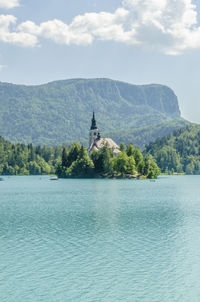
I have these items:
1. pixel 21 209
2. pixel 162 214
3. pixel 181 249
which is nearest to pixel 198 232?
pixel 181 249

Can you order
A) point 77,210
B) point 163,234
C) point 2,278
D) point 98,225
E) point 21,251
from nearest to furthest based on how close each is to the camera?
point 2,278 → point 21,251 → point 163,234 → point 98,225 → point 77,210

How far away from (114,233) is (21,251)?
1306cm

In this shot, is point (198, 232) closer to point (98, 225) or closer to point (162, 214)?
point (98, 225)

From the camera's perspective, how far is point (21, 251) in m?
36.7

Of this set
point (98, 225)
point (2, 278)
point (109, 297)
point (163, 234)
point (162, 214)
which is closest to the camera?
point (109, 297)

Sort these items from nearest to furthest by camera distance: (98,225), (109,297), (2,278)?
(109,297) < (2,278) < (98,225)

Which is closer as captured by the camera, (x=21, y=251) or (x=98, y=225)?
(x=21, y=251)

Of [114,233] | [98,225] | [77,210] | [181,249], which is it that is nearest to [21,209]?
[77,210]

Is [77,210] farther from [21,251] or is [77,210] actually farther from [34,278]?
[34,278]

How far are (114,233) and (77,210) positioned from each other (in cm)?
2506

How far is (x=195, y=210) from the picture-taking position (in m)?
70.5

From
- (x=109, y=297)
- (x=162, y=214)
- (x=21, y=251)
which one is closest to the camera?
(x=109, y=297)

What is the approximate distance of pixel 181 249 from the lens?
37656 millimetres

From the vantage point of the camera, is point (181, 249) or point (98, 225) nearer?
point (181, 249)
